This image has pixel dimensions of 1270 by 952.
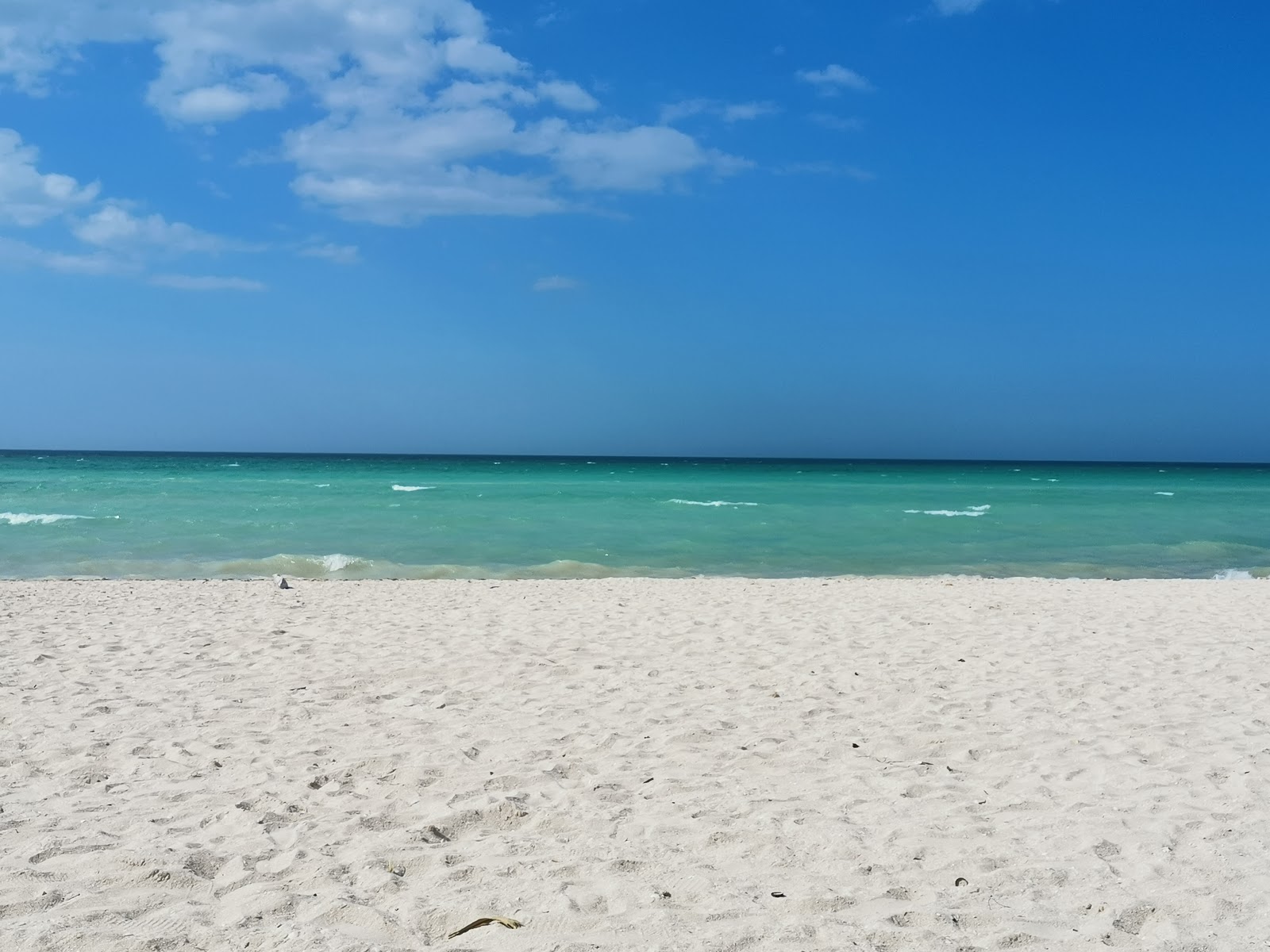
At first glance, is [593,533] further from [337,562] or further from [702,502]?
[702,502]

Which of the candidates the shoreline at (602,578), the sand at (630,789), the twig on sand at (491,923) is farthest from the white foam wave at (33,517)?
the twig on sand at (491,923)

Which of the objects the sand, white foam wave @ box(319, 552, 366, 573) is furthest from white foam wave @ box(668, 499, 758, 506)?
the sand

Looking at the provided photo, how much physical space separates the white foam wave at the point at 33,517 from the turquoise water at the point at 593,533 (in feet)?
0.34

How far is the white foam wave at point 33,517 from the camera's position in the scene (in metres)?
21.9

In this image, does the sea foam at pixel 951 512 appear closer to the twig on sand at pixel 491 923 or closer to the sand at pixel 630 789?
the sand at pixel 630 789

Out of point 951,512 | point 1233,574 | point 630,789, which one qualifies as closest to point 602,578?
point 630,789

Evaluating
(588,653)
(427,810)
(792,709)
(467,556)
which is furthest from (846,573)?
(427,810)

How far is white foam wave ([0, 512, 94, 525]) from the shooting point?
21.9 metres

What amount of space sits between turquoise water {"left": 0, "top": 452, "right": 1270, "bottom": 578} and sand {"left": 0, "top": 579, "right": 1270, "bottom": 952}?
7.91m

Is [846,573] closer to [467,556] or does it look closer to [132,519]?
[467,556]

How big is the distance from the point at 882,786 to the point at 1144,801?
50.1 inches

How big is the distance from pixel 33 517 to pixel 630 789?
24.7 m

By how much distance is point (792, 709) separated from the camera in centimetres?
589

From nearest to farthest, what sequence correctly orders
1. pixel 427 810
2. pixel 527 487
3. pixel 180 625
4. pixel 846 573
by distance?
pixel 427 810
pixel 180 625
pixel 846 573
pixel 527 487
